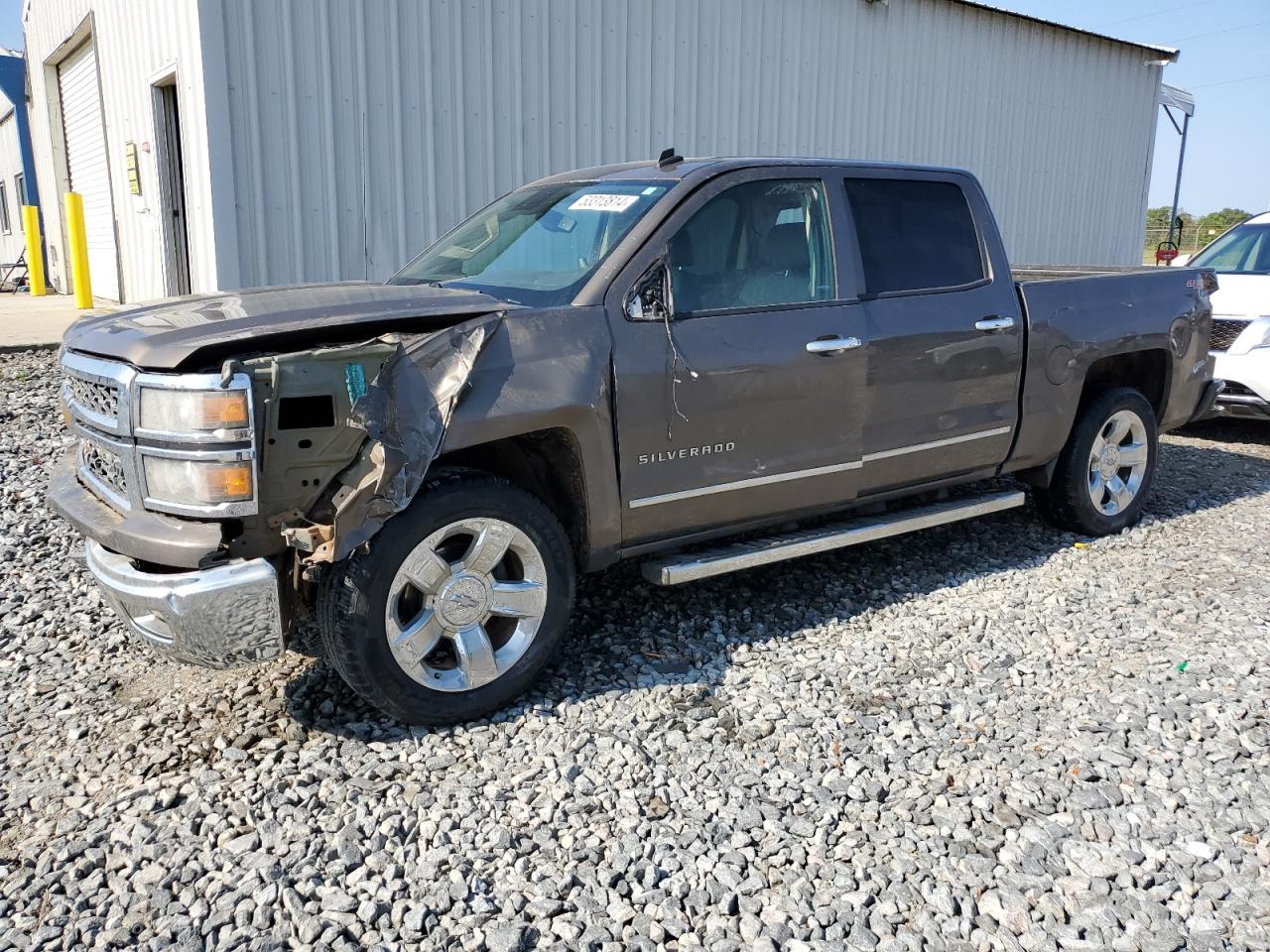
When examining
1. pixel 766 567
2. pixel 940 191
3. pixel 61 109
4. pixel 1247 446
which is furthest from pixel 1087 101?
pixel 61 109

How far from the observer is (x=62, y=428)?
699cm

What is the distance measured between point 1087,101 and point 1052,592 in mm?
13349

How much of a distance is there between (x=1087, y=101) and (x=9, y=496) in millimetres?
15476

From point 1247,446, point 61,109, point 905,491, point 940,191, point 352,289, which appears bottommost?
point 1247,446

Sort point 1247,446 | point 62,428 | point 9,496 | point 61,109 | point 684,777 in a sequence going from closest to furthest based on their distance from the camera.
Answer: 1. point 684,777
2. point 9,496
3. point 62,428
4. point 1247,446
5. point 61,109

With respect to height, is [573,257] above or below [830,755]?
above

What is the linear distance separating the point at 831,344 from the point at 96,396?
2.73 m

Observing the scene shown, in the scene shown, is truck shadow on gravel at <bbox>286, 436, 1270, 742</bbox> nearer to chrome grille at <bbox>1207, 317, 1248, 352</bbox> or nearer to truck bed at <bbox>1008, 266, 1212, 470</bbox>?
truck bed at <bbox>1008, 266, 1212, 470</bbox>

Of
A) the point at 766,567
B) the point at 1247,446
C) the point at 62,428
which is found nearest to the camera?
the point at 766,567

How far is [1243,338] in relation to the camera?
7879mm

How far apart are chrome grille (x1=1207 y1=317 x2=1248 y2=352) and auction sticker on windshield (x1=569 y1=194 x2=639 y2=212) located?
20.0 feet

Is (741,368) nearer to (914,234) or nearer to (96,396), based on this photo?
(914,234)

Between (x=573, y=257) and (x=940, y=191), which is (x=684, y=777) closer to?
(x=573, y=257)

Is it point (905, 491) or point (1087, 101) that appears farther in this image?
point (1087, 101)
